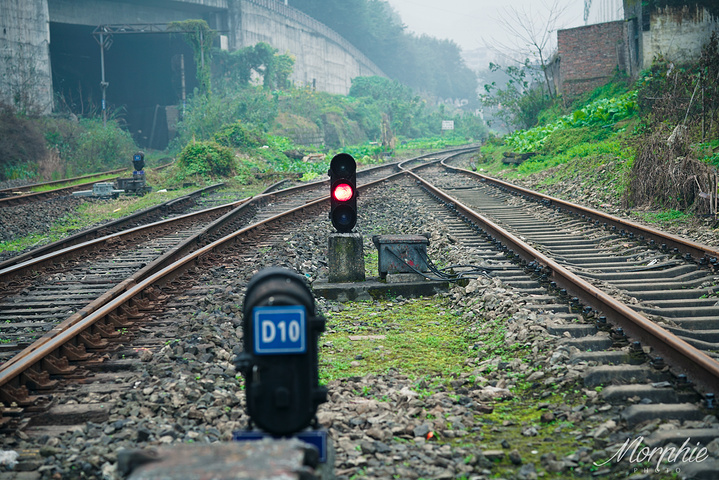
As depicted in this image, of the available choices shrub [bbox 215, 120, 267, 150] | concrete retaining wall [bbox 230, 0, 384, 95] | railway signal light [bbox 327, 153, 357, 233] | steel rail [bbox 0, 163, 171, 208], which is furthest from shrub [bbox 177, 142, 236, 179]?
concrete retaining wall [bbox 230, 0, 384, 95]

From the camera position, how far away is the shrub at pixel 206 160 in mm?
23109

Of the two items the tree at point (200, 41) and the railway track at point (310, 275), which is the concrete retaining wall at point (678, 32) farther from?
the tree at point (200, 41)

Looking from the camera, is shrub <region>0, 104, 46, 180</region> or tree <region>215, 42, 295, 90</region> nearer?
shrub <region>0, 104, 46, 180</region>

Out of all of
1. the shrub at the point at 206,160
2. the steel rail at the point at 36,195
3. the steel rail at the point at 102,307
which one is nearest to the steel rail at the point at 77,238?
the steel rail at the point at 102,307

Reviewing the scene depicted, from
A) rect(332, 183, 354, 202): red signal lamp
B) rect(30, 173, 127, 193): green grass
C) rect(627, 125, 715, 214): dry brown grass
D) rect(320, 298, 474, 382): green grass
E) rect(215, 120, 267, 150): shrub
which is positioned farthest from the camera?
rect(215, 120, 267, 150): shrub

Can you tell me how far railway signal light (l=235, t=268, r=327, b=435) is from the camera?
2.53 m

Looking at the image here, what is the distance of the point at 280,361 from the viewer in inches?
101

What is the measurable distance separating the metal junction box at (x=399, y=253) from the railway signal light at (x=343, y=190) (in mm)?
424

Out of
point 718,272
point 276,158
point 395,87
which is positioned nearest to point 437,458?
point 718,272

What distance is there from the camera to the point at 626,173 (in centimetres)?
1260

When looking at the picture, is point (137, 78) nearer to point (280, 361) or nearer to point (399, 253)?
point (399, 253)

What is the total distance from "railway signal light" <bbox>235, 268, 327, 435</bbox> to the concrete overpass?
29.0 m

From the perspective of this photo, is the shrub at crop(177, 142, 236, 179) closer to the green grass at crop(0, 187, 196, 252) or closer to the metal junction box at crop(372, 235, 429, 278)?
the green grass at crop(0, 187, 196, 252)

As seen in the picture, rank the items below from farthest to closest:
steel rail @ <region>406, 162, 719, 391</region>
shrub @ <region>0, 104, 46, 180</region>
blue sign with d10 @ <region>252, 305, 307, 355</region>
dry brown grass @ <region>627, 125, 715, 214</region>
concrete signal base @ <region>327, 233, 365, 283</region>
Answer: shrub @ <region>0, 104, 46, 180</region> → dry brown grass @ <region>627, 125, 715, 214</region> → concrete signal base @ <region>327, 233, 365, 283</region> → steel rail @ <region>406, 162, 719, 391</region> → blue sign with d10 @ <region>252, 305, 307, 355</region>
